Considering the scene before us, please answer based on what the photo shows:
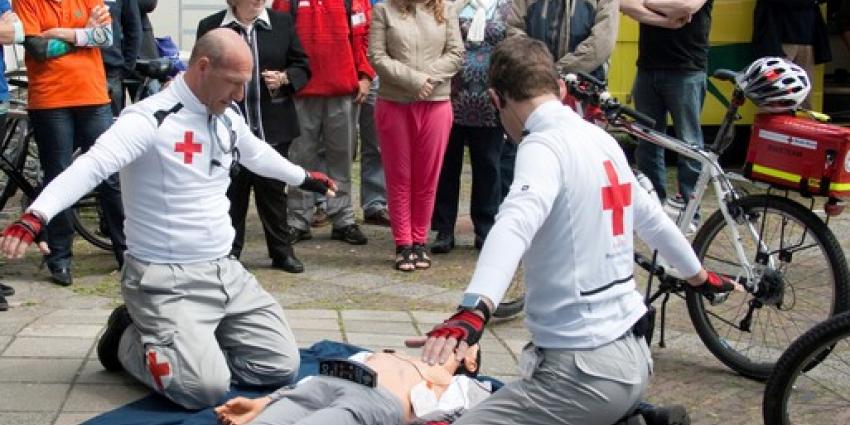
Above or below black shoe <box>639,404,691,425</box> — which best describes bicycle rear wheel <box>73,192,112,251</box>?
below

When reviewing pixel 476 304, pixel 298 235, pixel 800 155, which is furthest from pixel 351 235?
pixel 476 304

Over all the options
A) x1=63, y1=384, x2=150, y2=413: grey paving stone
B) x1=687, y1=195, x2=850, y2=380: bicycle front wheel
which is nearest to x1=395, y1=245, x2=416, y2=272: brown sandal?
x1=687, y1=195, x2=850, y2=380: bicycle front wheel

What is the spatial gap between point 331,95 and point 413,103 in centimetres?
80

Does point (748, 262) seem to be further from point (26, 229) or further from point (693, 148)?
point (26, 229)

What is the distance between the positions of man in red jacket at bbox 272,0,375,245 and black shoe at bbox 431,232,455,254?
56 centimetres

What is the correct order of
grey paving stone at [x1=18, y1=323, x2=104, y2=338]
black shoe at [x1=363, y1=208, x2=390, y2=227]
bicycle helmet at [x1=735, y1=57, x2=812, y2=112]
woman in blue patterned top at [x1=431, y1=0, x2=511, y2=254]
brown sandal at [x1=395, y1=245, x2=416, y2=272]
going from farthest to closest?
black shoe at [x1=363, y1=208, x2=390, y2=227], woman in blue patterned top at [x1=431, y1=0, x2=511, y2=254], brown sandal at [x1=395, y1=245, x2=416, y2=272], grey paving stone at [x1=18, y1=323, x2=104, y2=338], bicycle helmet at [x1=735, y1=57, x2=812, y2=112]

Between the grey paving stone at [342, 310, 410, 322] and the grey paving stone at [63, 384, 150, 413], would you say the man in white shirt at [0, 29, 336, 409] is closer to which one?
the grey paving stone at [63, 384, 150, 413]

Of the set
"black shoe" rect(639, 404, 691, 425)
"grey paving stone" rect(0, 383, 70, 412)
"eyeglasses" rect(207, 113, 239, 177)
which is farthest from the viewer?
"eyeglasses" rect(207, 113, 239, 177)

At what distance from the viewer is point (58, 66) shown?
738cm

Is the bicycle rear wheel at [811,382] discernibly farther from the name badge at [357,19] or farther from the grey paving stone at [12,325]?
the name badge at [357,19]

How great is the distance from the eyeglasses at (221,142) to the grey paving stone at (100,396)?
100 centimetres

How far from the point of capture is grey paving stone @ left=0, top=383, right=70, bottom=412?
17.3ft

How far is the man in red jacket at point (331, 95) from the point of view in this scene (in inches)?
341

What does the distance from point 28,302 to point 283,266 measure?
1.67 metres
